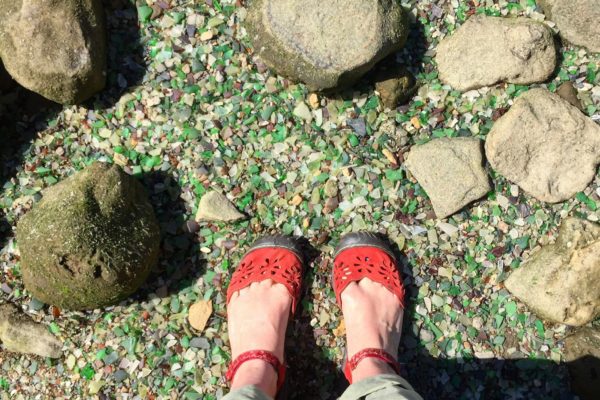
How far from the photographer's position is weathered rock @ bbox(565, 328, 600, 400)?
263cm

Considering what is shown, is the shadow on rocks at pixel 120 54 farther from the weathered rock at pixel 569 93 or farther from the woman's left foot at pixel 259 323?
the weathered rock at pixel 569 93

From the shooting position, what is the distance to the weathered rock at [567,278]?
2.65 meters

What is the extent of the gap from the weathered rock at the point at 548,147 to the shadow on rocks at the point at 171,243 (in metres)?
1.56

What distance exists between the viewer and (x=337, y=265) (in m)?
2.77

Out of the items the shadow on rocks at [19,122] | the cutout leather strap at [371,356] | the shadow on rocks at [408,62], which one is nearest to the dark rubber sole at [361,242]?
the cutout leather strap at [371,356]

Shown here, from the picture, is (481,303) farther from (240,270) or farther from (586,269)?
(240,270)

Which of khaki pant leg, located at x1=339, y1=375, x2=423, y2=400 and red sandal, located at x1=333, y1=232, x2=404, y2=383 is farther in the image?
red sandal, located at x1=333, y1=232, x2=404, y2=383

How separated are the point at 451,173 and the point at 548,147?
482 millimetres

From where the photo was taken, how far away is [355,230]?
2.83 meters

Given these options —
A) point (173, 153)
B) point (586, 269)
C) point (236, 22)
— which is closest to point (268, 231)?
point (173, 153)

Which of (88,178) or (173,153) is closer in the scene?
(88,178)

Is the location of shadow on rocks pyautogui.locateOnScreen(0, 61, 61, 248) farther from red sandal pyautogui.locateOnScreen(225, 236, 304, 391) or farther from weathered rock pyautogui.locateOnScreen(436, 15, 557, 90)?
weathered rock pyautogui.locateOnScreen(436, 15, 557, 90)

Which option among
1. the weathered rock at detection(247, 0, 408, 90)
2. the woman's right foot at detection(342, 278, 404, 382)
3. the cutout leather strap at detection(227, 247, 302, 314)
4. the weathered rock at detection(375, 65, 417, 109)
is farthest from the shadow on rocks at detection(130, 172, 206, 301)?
the weathered rock at detection(375, 65, 417, 109)

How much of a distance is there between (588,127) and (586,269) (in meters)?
0.69
